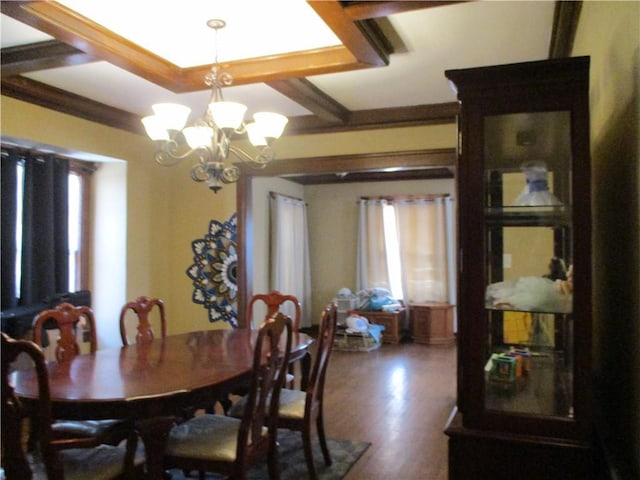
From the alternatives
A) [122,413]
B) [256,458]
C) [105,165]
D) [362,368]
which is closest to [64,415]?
[122,413]

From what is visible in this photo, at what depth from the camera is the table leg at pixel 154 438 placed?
2102 millimetres

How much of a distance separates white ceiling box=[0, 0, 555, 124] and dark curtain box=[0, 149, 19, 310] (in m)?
0.79

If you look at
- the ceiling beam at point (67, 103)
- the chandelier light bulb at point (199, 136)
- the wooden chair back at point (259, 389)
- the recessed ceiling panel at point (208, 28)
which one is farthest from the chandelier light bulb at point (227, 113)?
the ceiling beam at point (67, 103)

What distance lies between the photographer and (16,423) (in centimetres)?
193

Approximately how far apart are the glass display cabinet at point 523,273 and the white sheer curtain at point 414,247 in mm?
5674

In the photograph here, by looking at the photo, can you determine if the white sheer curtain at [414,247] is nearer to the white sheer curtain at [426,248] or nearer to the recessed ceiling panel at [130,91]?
the white sheer curtain at [426,248]

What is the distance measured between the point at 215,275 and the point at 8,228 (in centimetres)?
191

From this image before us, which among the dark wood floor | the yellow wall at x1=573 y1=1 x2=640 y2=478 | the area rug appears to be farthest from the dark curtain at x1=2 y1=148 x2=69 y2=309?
the yellow wall at x1=573 y1=1 x2=640 y2=478

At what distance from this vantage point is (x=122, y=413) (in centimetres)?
207

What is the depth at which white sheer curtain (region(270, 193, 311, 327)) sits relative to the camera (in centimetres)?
734

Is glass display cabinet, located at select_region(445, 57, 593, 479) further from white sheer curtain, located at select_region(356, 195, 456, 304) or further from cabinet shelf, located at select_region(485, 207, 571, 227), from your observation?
white sheer curtain, located at select_region(356, 195, 456, 304)

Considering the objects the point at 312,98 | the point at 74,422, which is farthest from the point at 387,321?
the point at 74,422

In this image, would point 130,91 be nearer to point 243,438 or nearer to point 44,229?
point 44,229

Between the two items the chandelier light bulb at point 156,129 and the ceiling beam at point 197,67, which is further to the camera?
the chandelier light bulb at point 156,129
